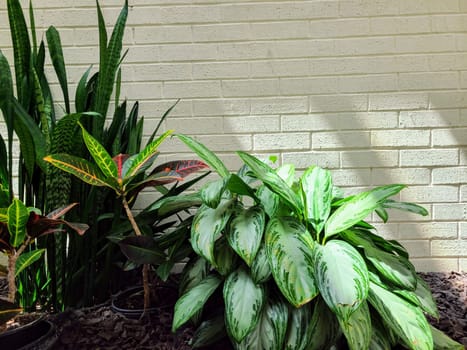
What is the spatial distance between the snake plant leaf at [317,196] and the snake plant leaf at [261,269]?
8.0 inches

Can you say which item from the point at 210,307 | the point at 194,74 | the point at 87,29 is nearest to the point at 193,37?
the point at 194,74

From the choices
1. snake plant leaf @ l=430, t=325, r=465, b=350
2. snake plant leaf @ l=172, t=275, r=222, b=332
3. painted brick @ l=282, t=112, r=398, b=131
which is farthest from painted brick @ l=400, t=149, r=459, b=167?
snake plant leaf @ l=172, t=275, r=222, b=332

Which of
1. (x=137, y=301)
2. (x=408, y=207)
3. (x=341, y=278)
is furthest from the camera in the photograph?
(x=137, y=301)

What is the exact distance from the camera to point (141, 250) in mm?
1262

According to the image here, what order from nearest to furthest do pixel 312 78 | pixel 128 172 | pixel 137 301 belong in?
pixel 128 172 < pixel 137 301 < pixel 312 78

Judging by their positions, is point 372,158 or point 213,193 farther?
point 372,158

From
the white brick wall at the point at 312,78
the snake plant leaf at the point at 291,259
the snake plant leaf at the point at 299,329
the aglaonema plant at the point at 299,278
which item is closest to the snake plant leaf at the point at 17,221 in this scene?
the aglaonema plant at the point at 299,278

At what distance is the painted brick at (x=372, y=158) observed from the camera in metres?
1.96

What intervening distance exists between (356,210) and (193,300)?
22.5 inches

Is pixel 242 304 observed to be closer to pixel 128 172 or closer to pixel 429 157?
pixel 128 172

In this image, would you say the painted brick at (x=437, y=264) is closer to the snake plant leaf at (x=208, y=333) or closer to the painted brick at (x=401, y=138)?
the painted brick at (x=401, y=138)

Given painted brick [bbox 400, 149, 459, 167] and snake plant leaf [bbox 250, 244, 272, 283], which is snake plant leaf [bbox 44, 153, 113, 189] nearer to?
snake plant leaf [bbox 250, 244, 272, 283]

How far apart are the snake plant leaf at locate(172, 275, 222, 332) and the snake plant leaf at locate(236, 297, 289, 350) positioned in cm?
16

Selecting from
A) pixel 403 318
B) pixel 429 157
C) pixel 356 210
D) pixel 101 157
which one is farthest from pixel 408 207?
pixel 101 157
